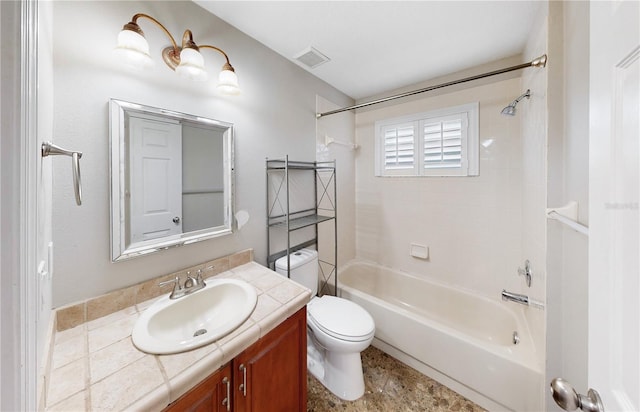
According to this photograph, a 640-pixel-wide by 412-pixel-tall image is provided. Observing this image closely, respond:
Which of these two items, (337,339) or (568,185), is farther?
(337,339)

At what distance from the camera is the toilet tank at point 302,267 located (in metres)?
1.68

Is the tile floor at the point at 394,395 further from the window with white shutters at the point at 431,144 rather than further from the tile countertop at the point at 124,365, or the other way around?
the window with white shutters at the point at 431,144

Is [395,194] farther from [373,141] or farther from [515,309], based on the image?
[515,309]

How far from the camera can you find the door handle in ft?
1.47

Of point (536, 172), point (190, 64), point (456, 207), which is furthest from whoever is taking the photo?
point (456, 207)

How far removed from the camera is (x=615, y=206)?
400 millimetres

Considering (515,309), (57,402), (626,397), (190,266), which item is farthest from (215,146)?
(515,309)

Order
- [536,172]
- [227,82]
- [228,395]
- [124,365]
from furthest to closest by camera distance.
Result: [536,172], [227,82], [228,395], [124,365]

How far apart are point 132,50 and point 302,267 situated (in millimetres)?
1535

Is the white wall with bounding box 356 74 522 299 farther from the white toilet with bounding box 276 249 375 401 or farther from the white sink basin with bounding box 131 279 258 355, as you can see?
the white sink basin with bounding box 131 279 258 355

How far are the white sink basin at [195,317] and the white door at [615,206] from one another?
1012 mm

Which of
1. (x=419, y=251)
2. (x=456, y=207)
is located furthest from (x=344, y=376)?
(x=456, y=207)

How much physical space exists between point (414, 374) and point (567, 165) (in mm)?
1622

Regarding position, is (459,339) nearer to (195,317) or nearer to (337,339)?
(337,339)
